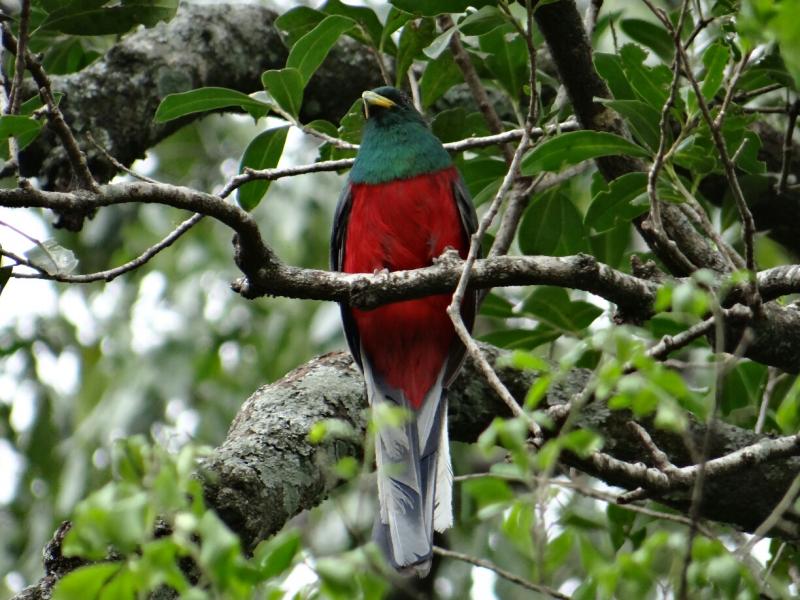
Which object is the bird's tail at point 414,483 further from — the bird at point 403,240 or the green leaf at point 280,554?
the green leaf at point 280,554

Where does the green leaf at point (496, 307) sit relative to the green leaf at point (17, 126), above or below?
below

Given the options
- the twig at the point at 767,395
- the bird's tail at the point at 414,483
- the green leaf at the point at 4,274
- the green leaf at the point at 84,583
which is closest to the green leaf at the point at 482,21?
the bird's tail at the point at 414,483

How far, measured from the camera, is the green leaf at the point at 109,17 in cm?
309

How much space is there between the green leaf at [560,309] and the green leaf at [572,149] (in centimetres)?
75

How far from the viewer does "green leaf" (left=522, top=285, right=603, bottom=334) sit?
3.59m

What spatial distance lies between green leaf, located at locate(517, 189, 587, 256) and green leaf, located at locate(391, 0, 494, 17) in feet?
3.15

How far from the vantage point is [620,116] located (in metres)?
3.21

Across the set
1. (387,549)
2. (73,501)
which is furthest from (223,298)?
(387,549)

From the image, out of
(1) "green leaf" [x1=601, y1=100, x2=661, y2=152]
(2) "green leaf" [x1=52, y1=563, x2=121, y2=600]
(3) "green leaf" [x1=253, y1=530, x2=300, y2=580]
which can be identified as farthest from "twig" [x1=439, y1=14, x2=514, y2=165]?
(2) "green leaf" [x1=52, y1=563, x2=121, y2=600]

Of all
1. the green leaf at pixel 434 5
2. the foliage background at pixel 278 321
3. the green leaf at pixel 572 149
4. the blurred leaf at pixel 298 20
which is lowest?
the foliage background at pixel 278 321

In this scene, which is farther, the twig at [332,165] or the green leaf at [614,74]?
the green leaf at [614,74]

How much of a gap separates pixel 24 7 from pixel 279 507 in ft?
4.49

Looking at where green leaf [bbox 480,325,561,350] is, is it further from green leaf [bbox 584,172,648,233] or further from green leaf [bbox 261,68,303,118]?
green leaf [bbox 261,68,303,118]

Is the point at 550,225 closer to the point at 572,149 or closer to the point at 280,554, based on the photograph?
the point at 572,149
